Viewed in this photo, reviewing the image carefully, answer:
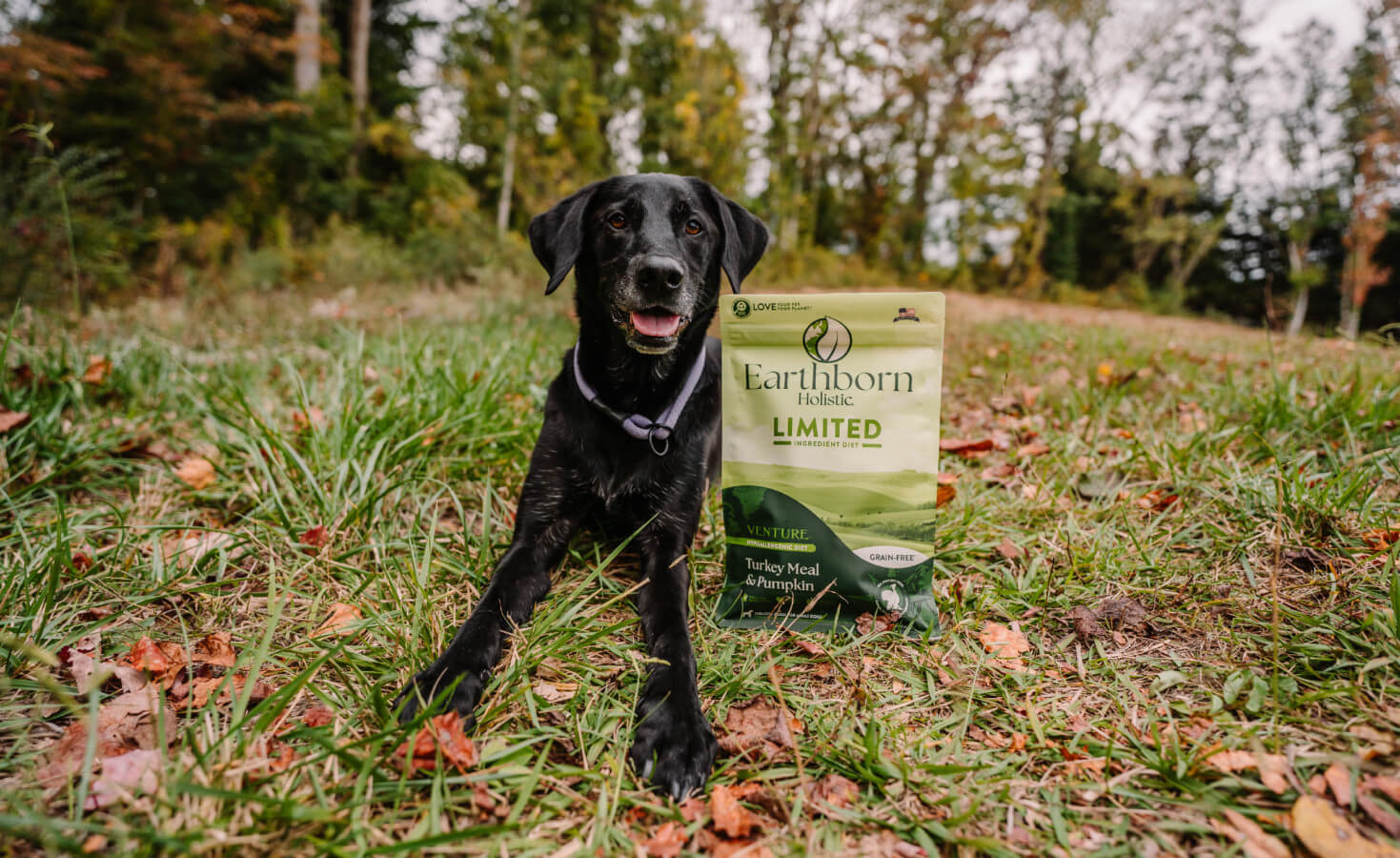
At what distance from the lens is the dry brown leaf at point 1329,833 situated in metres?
0.87

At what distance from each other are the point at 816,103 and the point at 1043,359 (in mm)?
13544

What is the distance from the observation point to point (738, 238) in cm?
215

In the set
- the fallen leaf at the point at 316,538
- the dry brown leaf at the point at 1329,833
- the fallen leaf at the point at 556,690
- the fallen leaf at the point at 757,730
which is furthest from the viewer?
the fallen leaf at the point at 316,538

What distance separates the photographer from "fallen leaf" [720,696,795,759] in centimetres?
123

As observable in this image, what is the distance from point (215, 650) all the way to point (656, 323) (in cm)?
142

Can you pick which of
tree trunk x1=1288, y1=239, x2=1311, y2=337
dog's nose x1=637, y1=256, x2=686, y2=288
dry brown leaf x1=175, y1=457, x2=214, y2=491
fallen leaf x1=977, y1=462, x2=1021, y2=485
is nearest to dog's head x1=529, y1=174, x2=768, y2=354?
dog's nose x1=637, y1=256, x2=686, y2=288

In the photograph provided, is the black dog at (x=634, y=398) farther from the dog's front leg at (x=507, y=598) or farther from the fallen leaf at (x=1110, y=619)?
the fallen leaf at (x=1110, y=619)

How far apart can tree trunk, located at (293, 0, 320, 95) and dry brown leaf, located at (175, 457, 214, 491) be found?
11.9m

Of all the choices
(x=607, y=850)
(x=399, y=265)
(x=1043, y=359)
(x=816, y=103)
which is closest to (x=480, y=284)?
(x=399, y=265)

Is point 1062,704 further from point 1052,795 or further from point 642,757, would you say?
point 642,757

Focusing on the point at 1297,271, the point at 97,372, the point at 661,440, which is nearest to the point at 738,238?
the point at 661,440

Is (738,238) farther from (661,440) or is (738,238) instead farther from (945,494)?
(945,494)

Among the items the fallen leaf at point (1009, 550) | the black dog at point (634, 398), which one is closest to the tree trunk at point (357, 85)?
the black dog at point (634, 398)

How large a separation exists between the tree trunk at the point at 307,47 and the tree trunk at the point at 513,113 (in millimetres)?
4194
